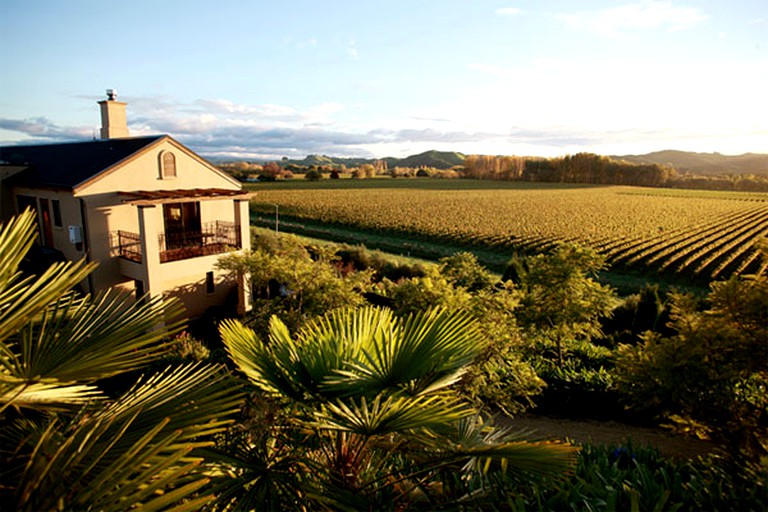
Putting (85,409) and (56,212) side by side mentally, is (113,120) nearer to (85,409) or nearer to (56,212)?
(56,212)

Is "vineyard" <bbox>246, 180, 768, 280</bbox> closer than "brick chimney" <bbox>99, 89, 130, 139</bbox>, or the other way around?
"brick chimney" <bbox>99, 89, 130, 139</bbox>

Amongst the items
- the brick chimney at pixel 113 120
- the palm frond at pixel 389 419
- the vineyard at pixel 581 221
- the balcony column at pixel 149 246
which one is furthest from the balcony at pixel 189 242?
the vineyard at pixel 581 221

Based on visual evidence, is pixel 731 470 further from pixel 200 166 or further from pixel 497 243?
pixel 497 243

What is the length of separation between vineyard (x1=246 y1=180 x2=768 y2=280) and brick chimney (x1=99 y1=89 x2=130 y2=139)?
1003 inches

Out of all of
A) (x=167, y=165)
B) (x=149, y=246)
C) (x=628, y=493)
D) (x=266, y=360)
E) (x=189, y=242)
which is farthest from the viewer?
(x=189, y=242)

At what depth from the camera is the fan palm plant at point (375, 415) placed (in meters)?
Result: 2.44

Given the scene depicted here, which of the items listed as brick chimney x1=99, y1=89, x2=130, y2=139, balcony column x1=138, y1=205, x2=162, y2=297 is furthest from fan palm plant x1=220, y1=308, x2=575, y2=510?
brick chimney x1=99, y1=89, x2=130, y2=139

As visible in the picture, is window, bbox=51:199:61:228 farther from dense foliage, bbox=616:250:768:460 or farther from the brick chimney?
dense foliage, bbox=616:250:768:460

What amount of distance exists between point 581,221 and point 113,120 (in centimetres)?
4180

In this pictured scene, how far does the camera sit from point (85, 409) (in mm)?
1900

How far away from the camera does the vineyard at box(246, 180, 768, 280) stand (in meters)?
27.6

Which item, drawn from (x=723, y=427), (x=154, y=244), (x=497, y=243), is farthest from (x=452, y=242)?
(x=723, y=427)

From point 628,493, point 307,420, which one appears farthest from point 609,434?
point 307,420

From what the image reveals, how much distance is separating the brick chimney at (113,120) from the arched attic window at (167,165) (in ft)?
19.3
